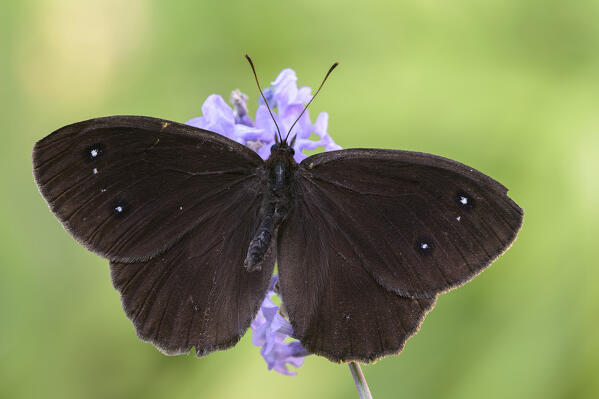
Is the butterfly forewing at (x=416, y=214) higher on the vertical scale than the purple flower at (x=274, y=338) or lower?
higher

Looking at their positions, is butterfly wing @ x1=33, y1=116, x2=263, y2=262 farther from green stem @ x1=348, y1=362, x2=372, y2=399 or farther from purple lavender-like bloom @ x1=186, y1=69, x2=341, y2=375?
green stem @ x1=348, y1=362, x2=372, y2=399

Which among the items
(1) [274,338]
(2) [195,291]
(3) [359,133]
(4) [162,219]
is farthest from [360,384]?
(3) [359,133]

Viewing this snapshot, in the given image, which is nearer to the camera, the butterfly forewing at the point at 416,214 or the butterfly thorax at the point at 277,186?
the butterfly forewing at the point at 416,214

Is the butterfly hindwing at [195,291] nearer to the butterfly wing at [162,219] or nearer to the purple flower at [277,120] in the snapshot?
the butterfly wing at [162,219]

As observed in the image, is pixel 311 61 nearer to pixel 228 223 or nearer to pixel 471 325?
pixel 471 325

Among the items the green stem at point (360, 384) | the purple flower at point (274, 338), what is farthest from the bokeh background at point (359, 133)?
the green stem at point (360, 384)

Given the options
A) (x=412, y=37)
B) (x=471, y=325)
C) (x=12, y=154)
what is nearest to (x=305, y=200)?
(x=471, y=325)
